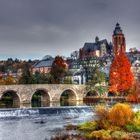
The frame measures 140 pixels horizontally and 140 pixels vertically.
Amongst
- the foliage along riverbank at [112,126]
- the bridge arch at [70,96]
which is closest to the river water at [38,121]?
the foliage along riverbank at [112,126]

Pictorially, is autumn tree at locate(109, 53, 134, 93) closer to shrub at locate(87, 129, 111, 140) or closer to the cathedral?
shrub at locate(87, 129, 111, 140)

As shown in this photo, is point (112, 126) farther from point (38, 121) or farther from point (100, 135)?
point (38, 121)

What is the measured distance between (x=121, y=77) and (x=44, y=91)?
14.7 metres

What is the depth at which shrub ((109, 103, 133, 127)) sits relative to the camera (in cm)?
3578

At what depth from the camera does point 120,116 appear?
36.1 metres

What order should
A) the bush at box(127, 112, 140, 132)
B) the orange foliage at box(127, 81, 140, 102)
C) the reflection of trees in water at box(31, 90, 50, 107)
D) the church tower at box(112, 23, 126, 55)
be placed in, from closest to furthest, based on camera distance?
the bush at box(127, 112, 140, 132) < the orange foliage at box(127, 81, 140, 102) < the reflection of trees in water at box(31, 90, 50, 107) < the church tower at box(112, 23, 126, 55)

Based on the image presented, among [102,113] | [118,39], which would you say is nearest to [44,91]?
[102,113]

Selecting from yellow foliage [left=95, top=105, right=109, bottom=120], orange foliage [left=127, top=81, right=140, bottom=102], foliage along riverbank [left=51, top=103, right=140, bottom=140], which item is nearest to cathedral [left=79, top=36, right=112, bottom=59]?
orange foliage [left=127, top=81, right=140, bottom=102]

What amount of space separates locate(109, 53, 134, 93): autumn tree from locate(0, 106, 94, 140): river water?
84.0 feet

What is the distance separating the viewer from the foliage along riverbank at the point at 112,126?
110 ft

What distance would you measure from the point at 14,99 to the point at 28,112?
25.1 meters

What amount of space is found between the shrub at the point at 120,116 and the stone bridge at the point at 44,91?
37.9 metres

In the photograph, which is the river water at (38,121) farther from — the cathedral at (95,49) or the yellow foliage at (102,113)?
the cathedral at (95,49)

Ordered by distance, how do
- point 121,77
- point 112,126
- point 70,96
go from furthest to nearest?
point 70,96 < point 121,77 < point 112,126
